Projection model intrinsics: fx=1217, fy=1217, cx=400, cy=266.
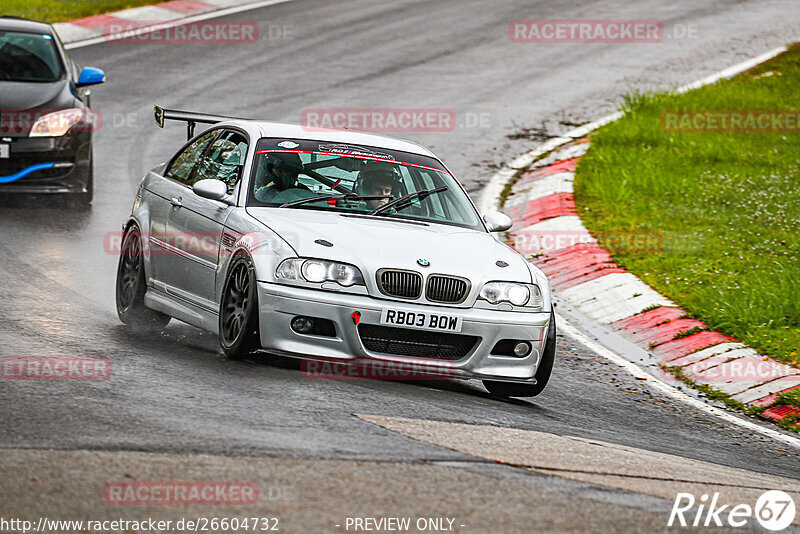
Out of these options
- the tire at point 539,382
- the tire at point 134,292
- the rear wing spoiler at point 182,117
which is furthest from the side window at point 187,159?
the tire at point 539,382

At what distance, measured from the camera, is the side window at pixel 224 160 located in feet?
26.9

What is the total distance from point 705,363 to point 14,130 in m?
6.85

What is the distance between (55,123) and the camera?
12.0 m

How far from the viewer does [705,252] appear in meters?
11.9

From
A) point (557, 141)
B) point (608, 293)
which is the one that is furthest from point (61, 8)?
point (608, 293)

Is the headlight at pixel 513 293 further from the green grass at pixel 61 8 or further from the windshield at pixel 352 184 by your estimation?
the green grass at pixel 61 8

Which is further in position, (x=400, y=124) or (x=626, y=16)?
(x=626, y=16)

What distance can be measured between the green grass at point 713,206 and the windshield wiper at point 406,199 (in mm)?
2836

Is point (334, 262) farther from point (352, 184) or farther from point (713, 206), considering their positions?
point (713, 206)

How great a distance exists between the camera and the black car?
11.8 m

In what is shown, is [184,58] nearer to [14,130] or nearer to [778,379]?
[14,130]

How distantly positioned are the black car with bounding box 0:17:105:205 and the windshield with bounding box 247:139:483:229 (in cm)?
455

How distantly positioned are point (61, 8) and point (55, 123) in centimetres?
1288

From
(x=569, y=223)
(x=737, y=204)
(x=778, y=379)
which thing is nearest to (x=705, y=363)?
(x=778, y=379)
